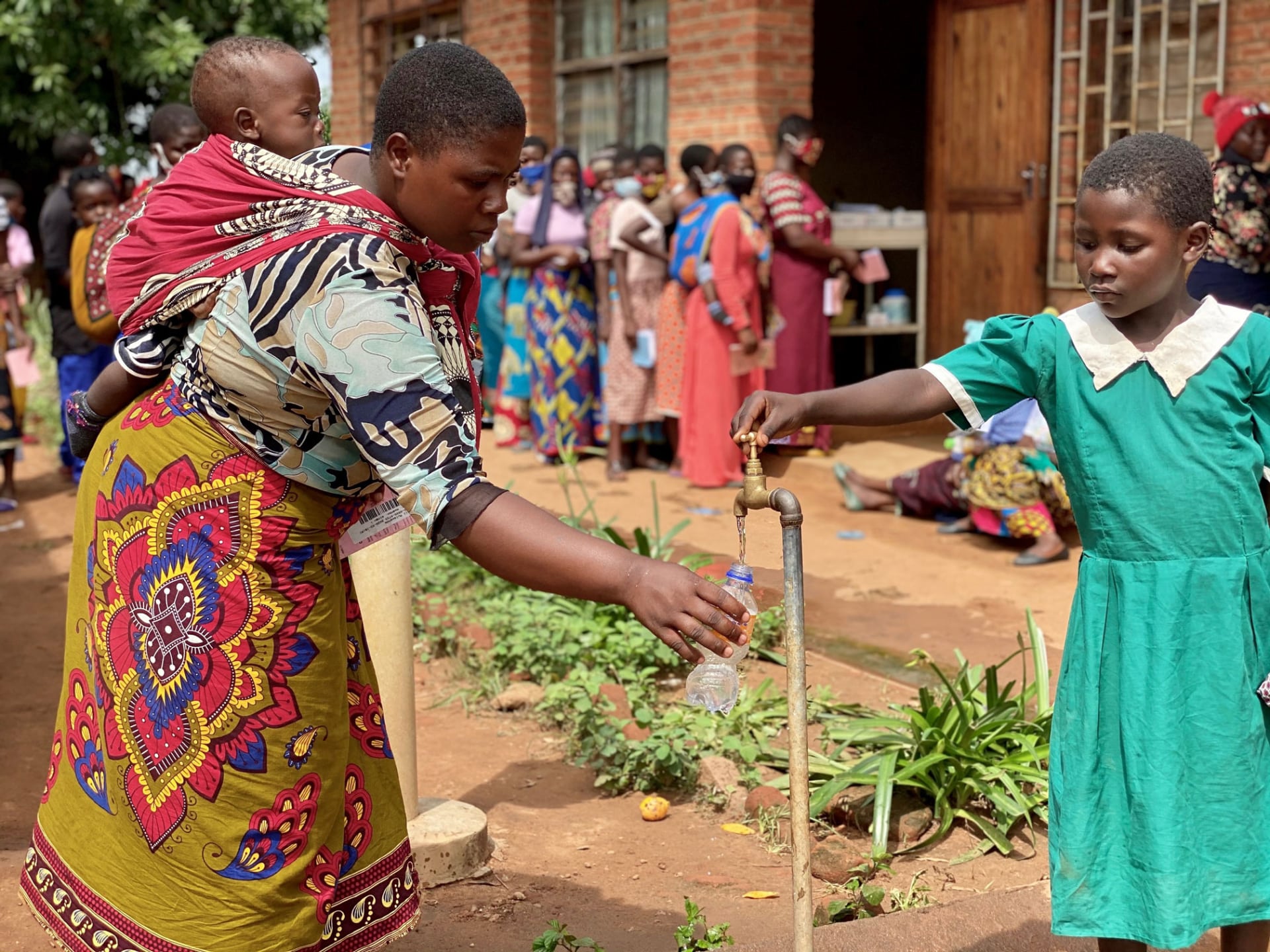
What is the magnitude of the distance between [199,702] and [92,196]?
679 cm

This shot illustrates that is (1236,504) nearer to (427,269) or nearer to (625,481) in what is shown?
(427,269)

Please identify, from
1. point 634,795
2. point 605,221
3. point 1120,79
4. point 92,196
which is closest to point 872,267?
point 605,221

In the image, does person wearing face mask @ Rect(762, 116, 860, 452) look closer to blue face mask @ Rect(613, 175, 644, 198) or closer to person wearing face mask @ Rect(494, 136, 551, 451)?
blue face mask @ Rect(613, 175, 644, 198)

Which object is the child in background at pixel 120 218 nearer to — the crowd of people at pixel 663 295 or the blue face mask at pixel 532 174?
the crowd of people at pixel 663 295

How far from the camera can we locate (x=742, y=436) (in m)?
2.23

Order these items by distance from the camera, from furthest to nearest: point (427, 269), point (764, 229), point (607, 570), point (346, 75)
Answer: point (346, 75), point (764, 229), point (427, 269), point (607, 570)

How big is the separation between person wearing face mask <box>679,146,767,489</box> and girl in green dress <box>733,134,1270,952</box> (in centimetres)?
548

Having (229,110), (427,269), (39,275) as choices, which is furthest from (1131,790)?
(39,275)

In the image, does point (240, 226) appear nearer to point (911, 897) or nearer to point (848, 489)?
point (911, 897)

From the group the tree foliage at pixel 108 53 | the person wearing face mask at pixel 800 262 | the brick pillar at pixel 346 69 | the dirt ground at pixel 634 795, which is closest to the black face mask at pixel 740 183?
the person wearing face mask at pixel 800 262

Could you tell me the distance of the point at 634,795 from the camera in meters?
4.23

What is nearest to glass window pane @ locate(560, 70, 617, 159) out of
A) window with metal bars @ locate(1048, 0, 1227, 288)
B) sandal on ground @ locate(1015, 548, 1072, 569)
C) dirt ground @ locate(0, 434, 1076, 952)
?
window with metal bars @ locate(1048, 0, 1227, 288)

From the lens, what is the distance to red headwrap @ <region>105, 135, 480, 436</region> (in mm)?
1976

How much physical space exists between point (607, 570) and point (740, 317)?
6591mm
